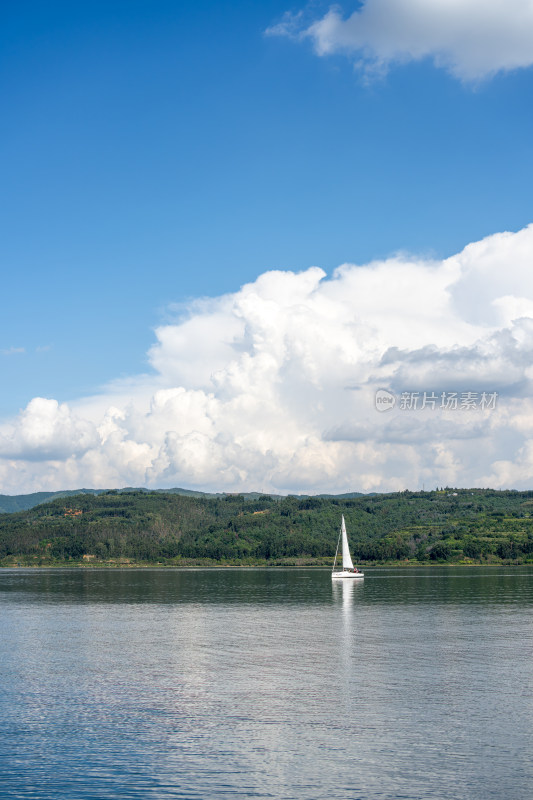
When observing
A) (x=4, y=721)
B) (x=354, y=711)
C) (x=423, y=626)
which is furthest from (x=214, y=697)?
(x=423, y=626)

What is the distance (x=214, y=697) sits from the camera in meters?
56.7

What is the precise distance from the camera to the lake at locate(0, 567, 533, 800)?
124 ft

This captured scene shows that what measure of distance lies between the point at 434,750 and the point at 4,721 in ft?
95.6

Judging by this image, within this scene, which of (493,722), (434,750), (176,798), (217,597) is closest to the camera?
(176,798)

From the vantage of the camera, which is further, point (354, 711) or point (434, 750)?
point (354, 711)

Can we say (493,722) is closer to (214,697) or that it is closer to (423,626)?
(214,697)

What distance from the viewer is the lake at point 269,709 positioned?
37875 mm

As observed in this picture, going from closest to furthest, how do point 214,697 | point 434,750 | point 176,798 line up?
1. point 176,798
2. point 434,750
3. point 214,697

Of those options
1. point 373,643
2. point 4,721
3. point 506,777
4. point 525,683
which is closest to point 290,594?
point 373,643

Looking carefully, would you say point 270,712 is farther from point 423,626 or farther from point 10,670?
point 423,626

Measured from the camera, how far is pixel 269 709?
2063 inches

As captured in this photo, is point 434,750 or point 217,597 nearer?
point 434,750

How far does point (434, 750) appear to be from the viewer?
42.5 meters

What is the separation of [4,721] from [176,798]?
2029 centimetres
